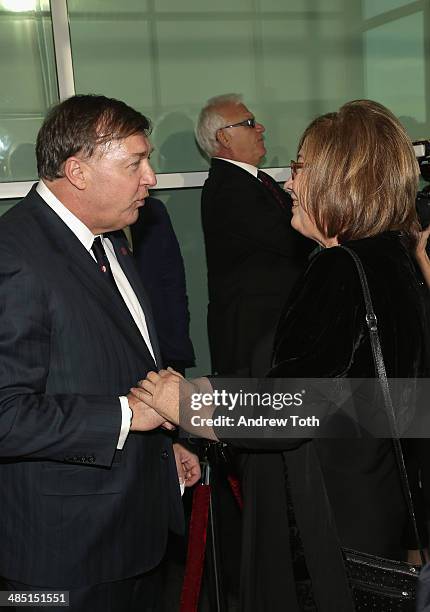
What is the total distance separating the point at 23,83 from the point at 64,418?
10.2 ft

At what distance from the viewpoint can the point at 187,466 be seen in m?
2.44

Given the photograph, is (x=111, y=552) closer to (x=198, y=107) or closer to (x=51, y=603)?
(x=51, y=603)

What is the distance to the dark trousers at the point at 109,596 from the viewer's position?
1.89 meters

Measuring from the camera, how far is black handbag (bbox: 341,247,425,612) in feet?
5.46

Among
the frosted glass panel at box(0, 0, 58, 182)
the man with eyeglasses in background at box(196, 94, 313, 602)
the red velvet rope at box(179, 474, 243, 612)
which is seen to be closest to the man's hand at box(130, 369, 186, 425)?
the red velvet rope at box(179, 474, 243, 612)

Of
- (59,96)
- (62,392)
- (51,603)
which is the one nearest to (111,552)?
(51,603)

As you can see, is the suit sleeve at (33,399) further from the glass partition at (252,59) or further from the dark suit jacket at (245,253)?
the glass partition at (252,59)

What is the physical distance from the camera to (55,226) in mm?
1890

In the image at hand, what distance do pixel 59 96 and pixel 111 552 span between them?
316 centimetres

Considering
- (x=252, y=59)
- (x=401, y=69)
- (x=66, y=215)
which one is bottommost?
(x=66, y=215)

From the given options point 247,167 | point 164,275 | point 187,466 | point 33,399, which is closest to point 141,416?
point 33,399

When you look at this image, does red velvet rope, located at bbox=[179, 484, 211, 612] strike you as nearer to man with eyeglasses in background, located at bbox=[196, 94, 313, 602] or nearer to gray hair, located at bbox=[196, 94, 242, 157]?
man with eyeglasses in background, located at bbox=[196, 94, 313, 602]

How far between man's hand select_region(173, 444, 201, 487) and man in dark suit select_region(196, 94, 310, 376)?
1.39m

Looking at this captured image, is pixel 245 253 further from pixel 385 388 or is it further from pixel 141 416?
pixel 385 388
